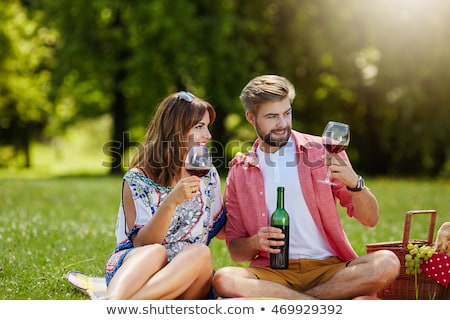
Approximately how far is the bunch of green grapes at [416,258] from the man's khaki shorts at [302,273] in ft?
1.40

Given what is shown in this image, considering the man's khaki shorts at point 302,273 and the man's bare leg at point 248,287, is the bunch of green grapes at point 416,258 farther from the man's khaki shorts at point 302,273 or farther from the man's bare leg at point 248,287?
the man's bare leg at point 248,287

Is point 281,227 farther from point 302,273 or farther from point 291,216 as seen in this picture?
point 302,273

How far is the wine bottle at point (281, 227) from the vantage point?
4562 mm

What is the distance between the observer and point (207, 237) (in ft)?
16.0

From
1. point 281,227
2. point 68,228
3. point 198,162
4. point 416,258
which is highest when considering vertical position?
point 198,162

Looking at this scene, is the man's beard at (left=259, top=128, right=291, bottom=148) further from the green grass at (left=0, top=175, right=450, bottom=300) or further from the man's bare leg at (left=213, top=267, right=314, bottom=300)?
the green grass at (left=0, top=175, right=450, bottom=300)

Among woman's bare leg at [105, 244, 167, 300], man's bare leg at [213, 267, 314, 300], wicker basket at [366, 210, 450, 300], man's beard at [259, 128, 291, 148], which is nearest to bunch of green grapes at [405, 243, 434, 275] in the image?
wicker basket at [366, 210, 450, 300]

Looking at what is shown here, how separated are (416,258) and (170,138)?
6.09 ft

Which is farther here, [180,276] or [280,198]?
[280,198]

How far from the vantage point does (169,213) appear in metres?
4.40

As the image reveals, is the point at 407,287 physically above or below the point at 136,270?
below

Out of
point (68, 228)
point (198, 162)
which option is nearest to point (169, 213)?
point (198, 162)
